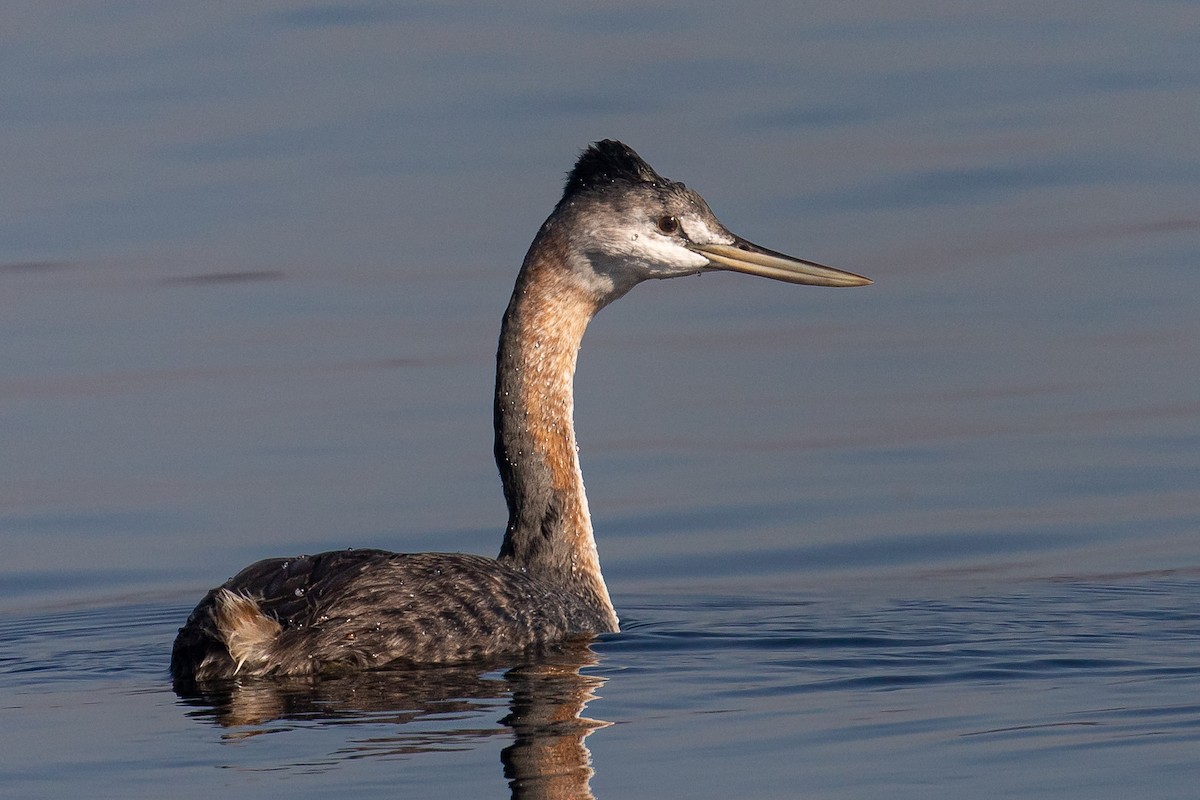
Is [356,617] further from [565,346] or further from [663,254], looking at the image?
[663,254]

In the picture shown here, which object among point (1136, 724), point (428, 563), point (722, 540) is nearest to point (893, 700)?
point (1136, 724)

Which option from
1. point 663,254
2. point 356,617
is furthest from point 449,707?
point 663,254

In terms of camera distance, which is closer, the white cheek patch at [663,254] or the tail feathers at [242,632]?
the tail feathers at [242,632]

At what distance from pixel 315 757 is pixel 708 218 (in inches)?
141

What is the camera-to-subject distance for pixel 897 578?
427 inches

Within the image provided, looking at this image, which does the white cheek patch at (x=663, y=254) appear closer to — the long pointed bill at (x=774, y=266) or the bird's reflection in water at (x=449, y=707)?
the long pointed bill at (x=774, y=266)

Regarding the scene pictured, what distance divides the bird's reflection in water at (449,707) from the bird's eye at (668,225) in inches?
77.2

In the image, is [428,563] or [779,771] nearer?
[779,771]

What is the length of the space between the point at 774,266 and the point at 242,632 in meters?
3.05

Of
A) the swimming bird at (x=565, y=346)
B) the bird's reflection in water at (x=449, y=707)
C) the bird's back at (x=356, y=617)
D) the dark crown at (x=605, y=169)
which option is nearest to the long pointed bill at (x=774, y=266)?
the swimming bird at (x=565, y=346)

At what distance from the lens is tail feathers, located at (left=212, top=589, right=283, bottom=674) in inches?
328

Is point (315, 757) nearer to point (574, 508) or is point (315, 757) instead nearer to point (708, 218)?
Result: point (574, 508)

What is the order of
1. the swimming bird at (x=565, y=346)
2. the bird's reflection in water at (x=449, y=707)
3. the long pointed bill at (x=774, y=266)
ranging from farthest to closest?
the long pointed bill at (x=774, y=266), the swimming bird at (x=565, y=346), the bird's reflection in water at (x=449, y=707)

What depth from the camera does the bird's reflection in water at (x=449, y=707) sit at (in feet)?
24.1
